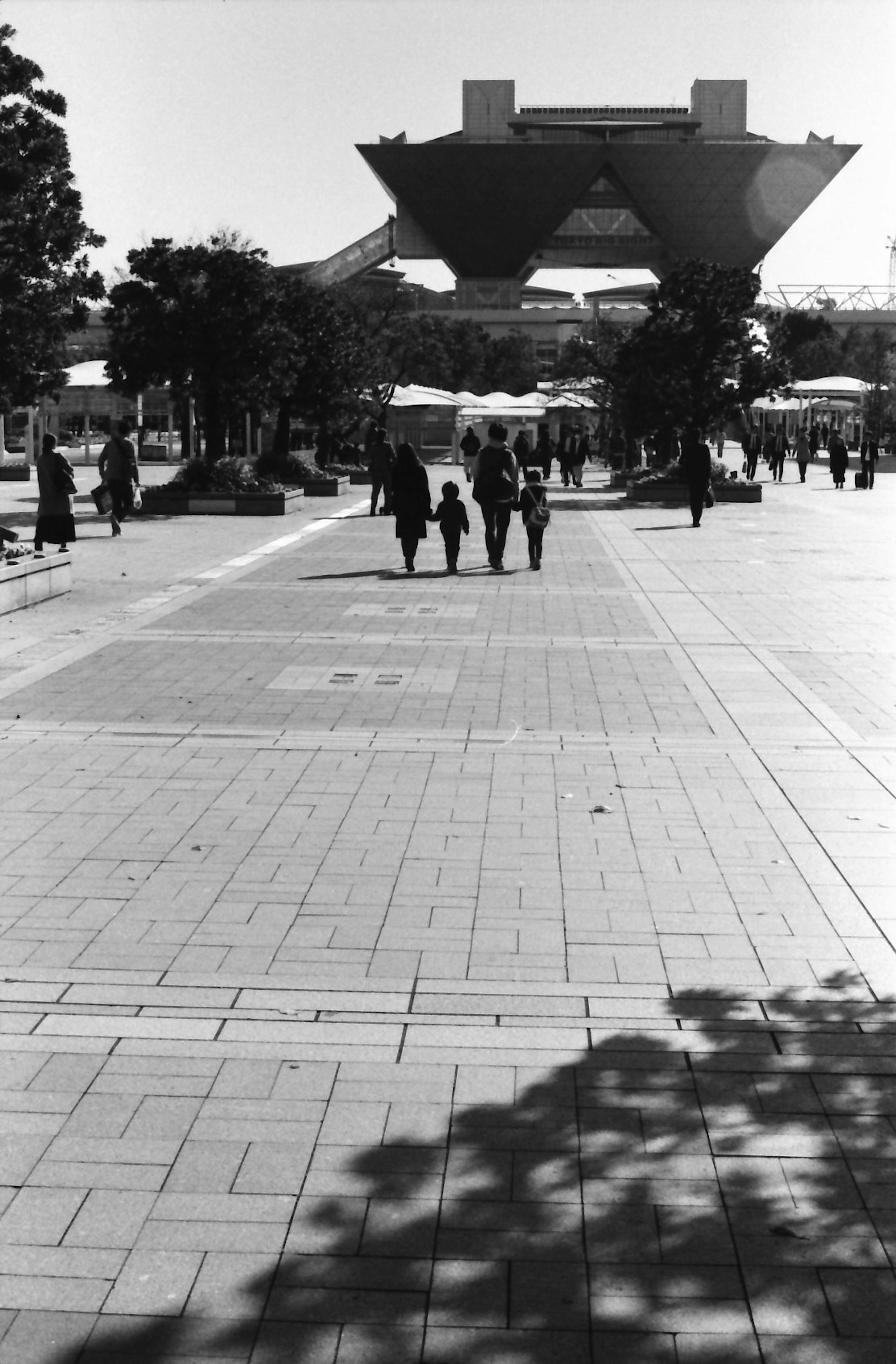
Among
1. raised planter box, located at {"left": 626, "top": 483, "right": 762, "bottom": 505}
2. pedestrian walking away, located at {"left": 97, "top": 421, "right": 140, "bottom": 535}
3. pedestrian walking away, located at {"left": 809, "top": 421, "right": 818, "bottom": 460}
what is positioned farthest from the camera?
pedestrian walking away, located at {"left": 809, "top": 421, "right": 818, "bottom": 460}

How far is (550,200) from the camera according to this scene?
440 feet

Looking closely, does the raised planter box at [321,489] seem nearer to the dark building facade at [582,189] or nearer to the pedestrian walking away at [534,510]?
the pedestrian walking away at [534,510]

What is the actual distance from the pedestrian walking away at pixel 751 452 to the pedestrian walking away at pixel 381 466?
1528 cm

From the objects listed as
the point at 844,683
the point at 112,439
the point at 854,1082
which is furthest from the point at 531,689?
the point at 112,439

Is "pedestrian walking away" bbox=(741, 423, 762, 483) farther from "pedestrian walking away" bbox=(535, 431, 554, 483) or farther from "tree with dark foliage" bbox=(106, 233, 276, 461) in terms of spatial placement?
"tree with dark foliage" bbox=(106, 233, 276, 461)

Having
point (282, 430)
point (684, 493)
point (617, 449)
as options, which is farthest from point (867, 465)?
point (617, 449)

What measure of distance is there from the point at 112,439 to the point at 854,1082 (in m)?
21.3

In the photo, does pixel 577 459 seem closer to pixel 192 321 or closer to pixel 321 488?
pixel 321 488

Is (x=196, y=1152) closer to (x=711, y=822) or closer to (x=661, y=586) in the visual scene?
(x=711, y=822)

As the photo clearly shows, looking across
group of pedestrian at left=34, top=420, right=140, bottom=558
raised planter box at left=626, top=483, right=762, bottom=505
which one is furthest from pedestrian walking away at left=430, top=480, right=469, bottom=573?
raised planter box at left=626, top=483, right=762, bottom=505

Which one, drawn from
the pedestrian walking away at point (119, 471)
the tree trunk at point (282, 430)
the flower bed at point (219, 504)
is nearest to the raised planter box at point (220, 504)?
the flower bed at point (219, 504)

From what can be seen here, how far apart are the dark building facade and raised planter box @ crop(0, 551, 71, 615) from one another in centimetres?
11856

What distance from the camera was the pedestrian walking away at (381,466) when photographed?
29109 millimetres

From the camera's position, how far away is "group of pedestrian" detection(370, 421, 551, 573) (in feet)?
59.2
